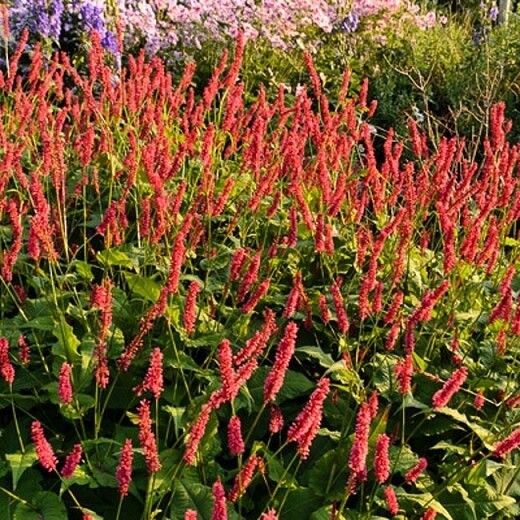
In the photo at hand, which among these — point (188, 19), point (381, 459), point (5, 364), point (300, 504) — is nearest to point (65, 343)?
point (5, 364)

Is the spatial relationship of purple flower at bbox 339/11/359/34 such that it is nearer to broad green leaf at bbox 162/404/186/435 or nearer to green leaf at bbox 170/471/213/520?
broad green leaf at bbox 162/404/186/435

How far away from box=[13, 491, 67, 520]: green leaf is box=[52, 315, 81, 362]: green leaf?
1.27ft

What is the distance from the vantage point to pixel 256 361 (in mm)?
2045

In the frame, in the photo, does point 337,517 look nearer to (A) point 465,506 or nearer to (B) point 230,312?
(A) point 465,506

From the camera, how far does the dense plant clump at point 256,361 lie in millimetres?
2086

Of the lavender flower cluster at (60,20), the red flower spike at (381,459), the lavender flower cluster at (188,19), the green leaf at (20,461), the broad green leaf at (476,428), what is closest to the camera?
the red flower spike at (381,459)

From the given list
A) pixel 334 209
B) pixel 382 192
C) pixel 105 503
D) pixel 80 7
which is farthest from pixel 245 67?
pixel 105 503

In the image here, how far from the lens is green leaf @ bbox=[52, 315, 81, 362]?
240 centimetres

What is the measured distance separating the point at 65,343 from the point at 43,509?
1.48 feet

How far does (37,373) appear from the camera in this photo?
2.54 metres

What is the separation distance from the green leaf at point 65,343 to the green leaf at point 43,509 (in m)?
0.39

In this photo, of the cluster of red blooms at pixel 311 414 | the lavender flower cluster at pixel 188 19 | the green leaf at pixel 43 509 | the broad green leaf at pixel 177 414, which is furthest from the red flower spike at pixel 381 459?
the lavender flower cluster at pixel 188 19

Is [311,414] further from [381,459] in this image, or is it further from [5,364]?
[5,364]

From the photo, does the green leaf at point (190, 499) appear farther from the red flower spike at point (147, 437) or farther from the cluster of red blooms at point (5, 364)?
the cluster of red blooms at point (5, 364)
